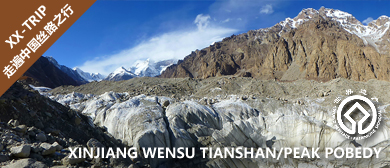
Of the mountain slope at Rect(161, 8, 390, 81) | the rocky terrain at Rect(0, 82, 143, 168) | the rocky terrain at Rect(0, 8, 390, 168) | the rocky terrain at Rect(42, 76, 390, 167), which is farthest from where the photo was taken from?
the mountain slope at Rect(161, 8, 390, 81)

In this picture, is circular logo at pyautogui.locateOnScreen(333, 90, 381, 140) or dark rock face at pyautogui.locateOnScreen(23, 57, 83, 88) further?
dark rock face at pyautogui.locateOnScreen(23, 57, 83, 88)

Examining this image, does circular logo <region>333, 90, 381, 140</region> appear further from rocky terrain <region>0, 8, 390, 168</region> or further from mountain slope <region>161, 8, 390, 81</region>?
mountain slope <region>161, 8, 390, 81</region>

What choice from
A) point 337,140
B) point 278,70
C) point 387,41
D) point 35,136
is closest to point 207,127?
point 337,140

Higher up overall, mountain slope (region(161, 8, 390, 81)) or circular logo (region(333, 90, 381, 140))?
mountain slope (region(161, 8, 390, 81))

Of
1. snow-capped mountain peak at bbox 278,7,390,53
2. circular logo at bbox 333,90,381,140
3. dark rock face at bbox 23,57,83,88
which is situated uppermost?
snow-capped mountain peak at bbox 278,7,390,53

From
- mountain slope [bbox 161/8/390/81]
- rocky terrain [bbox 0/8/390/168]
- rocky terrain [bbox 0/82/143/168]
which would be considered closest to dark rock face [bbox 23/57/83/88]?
rocky terrain [bbox 0/8/390/168]

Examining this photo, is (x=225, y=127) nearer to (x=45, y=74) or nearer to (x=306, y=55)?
(x=45, y=74)
